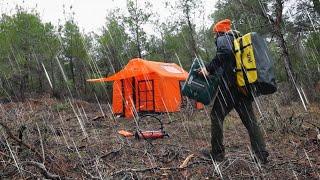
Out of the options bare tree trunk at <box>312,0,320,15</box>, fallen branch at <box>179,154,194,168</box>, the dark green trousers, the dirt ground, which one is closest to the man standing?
the dark green trousers

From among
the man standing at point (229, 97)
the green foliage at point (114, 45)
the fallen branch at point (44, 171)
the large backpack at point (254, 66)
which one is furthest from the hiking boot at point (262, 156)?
the green foliage at point (114, 45)

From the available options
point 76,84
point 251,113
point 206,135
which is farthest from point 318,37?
point 76,84

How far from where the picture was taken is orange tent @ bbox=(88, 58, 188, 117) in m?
17.4

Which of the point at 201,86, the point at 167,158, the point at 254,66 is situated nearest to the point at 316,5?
the point at 201,86

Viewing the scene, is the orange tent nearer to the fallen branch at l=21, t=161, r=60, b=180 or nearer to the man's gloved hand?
the man's gloved hand

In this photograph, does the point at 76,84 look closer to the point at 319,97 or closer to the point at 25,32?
the point at 25,32

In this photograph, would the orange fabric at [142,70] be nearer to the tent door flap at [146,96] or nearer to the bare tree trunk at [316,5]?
the tent door flap at [146,96]

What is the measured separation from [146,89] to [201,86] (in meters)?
12.0

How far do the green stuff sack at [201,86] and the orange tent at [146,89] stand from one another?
11.0 metres

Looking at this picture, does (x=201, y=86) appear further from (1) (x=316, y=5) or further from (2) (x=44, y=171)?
(1) (x=316, y=5)

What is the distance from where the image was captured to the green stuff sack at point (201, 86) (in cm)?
580

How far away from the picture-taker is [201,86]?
5.89 m

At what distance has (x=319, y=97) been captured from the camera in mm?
14281

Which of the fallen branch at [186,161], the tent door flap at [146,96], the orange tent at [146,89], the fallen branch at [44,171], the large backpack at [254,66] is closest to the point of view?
the fallen branch at [44,171]
